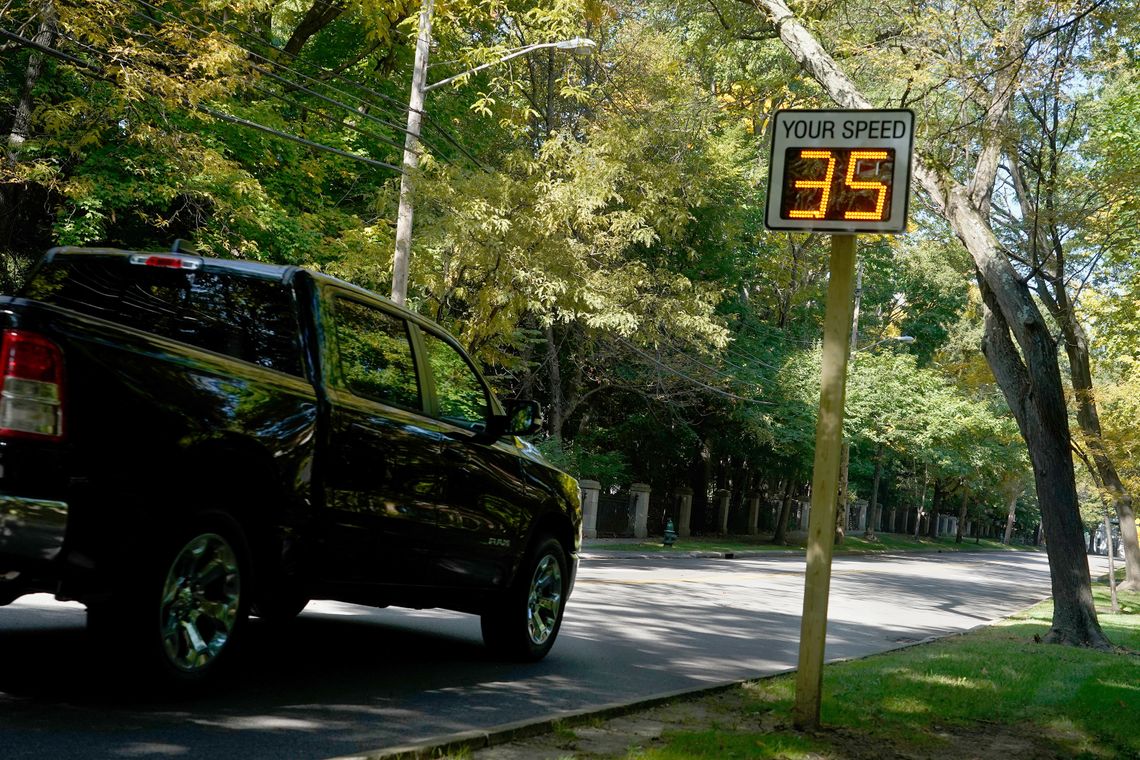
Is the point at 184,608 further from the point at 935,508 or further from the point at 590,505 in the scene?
the point at 935,508

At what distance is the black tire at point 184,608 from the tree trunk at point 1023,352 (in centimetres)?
1025

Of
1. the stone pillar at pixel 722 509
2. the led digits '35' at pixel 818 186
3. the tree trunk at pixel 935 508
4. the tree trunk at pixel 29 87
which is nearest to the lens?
the led digits '35' at pixel 818 186

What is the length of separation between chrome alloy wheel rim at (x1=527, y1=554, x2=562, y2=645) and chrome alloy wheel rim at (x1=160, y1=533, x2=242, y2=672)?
2876 mm

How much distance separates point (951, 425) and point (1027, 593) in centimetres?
1790

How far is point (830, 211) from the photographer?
20.9 ft

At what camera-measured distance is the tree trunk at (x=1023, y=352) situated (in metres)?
13.8

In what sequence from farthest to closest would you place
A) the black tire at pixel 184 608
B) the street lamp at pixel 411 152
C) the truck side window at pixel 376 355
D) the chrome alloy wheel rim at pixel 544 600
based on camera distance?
the street lamp at pixel 411 152 → the chrome alloy wheel rim at pixel 544 600 → the truck side window at pixel 376 355 → the black tire at pixel 184 608

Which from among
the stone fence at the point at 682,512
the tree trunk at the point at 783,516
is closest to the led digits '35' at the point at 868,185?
the stone fence at the point at 682,512

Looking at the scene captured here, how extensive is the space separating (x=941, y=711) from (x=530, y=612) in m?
2.71

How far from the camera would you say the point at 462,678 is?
24.4ft

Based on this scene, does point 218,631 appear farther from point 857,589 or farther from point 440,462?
point 857,589

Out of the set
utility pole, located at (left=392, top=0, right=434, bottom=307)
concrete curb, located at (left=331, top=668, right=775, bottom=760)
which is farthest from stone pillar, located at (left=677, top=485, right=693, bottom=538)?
concrete curb, located at (left=331, top=668, right=775, bottom=760)

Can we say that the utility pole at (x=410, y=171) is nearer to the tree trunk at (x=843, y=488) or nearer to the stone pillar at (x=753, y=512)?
the tree trunk at (x=843, y=488)

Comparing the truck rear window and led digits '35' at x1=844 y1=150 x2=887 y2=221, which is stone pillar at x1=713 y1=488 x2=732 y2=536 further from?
the truck rear window
